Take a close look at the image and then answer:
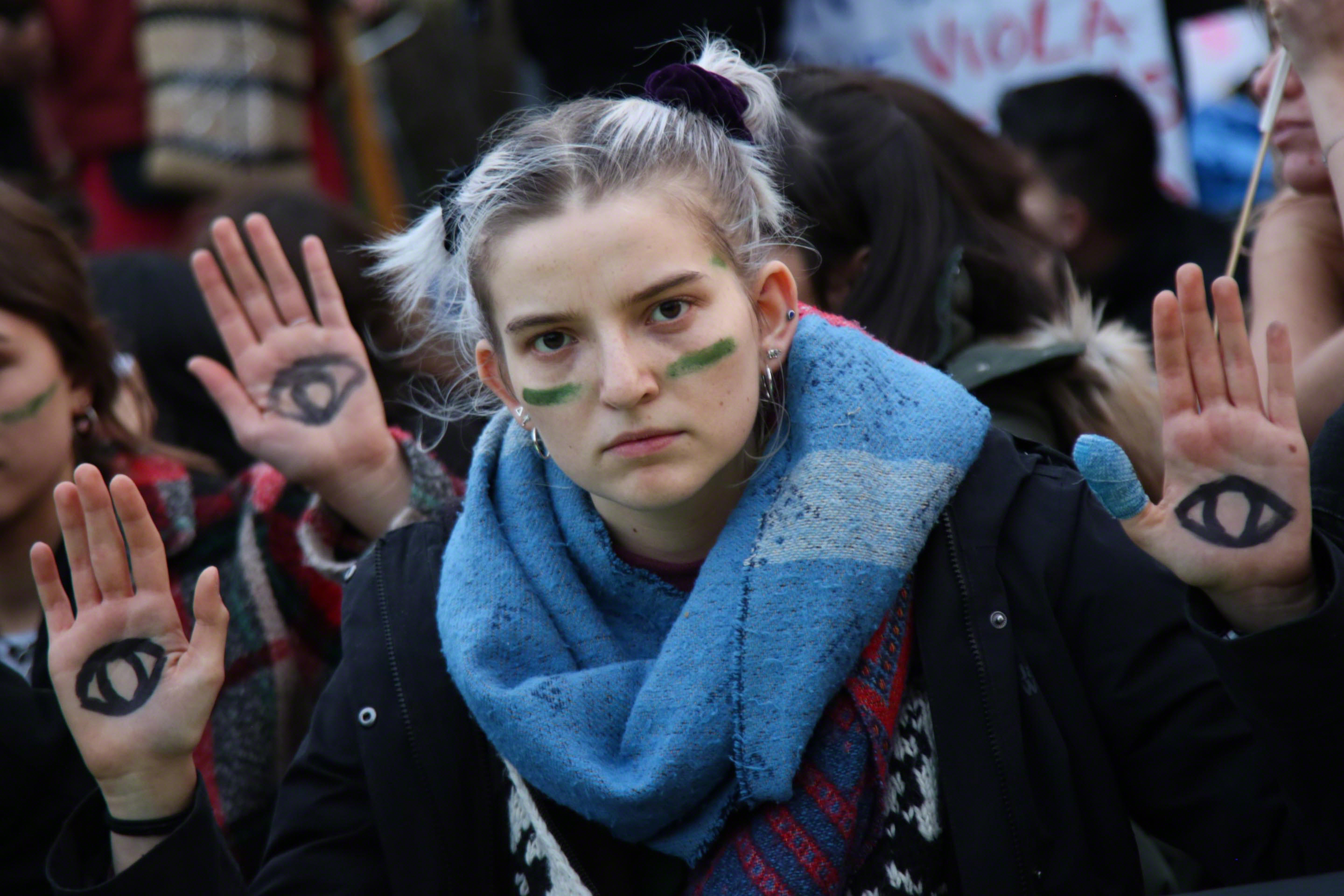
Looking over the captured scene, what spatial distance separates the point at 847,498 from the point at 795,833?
41cm

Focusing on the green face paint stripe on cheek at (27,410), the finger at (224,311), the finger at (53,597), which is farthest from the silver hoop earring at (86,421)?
the finger at (53,597)

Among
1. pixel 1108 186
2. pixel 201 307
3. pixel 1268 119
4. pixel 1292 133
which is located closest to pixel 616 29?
pixel 1108 186

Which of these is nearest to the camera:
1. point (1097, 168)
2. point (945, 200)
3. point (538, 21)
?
point (945, 200)

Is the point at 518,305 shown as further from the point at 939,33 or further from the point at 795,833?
the point at 939,33

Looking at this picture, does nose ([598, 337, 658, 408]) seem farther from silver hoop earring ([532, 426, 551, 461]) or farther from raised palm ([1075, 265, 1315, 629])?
raised palm ([1075, 265, 1315, 629])

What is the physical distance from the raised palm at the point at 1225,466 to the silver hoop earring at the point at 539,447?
2.49 feet

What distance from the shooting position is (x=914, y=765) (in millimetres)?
1715

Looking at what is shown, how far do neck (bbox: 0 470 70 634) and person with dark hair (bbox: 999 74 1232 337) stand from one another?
2698 millimetres

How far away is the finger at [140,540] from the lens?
1746mm

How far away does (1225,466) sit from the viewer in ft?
4.98

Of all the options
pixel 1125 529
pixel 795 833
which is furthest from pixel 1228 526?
pixel 795 833

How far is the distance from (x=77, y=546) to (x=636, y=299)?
2.60 ft

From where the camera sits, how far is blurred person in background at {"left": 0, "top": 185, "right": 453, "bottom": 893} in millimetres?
2357

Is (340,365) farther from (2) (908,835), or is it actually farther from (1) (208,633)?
(2) (908,835)
